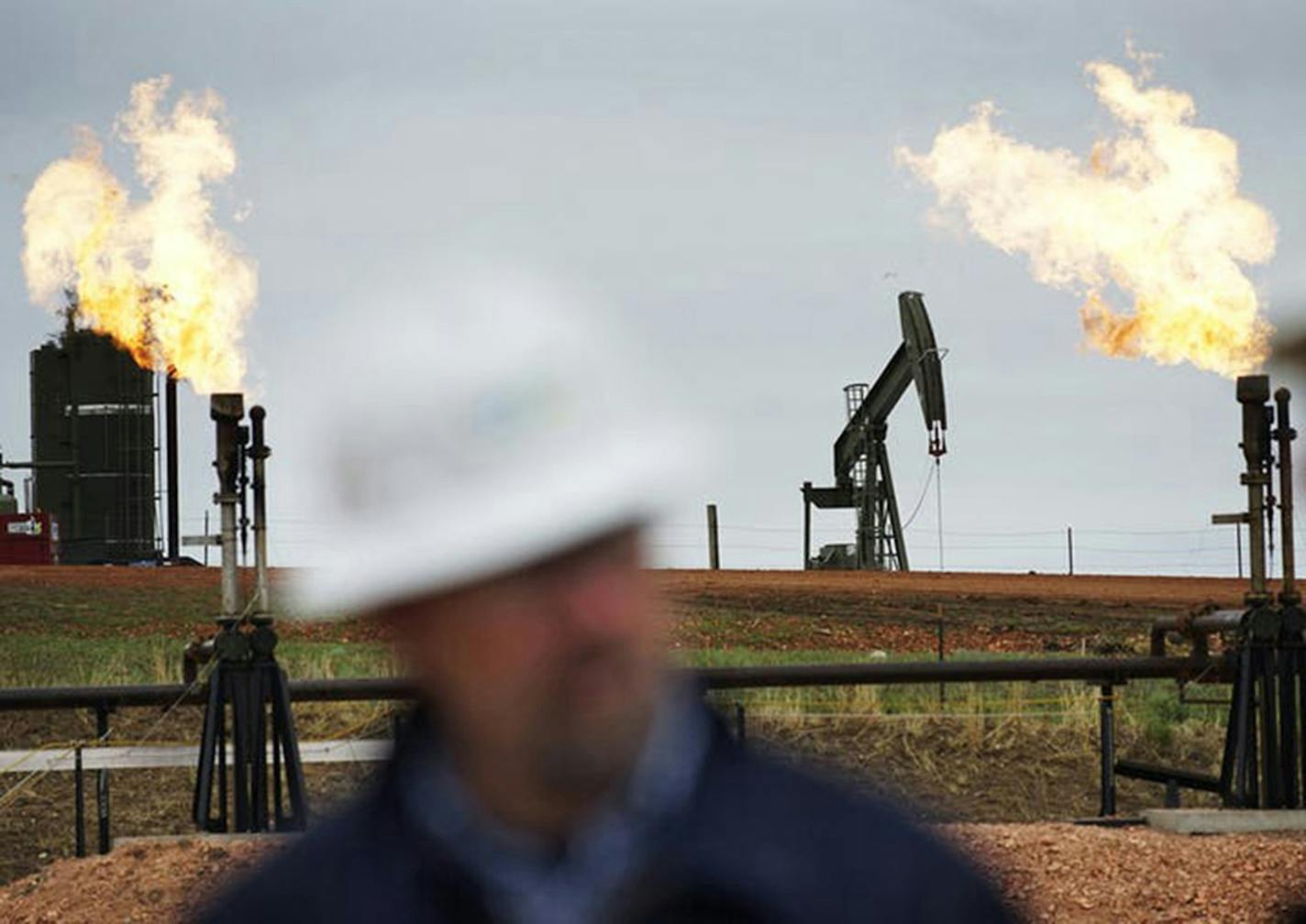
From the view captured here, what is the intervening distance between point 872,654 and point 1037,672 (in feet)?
28.0

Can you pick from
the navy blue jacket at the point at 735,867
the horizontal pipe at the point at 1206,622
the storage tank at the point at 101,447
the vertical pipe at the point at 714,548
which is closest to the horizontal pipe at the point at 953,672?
the horizontal pipe at the point at 1206,622

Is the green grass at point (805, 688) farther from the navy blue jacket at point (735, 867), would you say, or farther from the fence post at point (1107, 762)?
the navy blue jacket at point (735, 867)

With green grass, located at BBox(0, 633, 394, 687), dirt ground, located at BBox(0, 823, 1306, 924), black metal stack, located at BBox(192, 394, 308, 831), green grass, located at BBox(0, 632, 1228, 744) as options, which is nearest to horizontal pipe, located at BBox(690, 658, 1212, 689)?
green grass, located at BBox(0, 632, 1228, 744)

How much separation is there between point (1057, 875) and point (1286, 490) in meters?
3.54

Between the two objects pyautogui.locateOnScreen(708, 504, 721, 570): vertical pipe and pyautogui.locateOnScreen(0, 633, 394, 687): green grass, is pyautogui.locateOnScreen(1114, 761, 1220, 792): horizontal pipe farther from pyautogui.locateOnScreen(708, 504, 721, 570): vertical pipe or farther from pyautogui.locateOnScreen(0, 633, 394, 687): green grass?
pyautogui.locateOnScreen(708, 504, 721, 570): vertical pipe

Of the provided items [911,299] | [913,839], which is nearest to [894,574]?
[911,299]

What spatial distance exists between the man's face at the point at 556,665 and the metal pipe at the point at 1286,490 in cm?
1234

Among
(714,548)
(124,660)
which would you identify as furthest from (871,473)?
(124,660)

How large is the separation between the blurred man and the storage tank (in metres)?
45.4

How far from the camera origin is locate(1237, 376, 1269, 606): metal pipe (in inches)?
547

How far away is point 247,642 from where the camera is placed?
44.1 feet

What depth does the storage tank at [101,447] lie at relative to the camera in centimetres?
4625

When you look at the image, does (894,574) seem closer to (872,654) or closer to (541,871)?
(872,654)

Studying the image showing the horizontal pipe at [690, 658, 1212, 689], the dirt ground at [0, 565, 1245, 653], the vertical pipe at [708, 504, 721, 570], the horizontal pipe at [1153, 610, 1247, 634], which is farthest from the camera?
the vertical pipe at [708, 504, 721, 570]
